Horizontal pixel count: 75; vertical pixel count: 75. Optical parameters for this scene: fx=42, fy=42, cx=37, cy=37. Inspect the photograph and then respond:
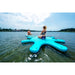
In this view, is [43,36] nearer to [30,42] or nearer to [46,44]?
[46,44]

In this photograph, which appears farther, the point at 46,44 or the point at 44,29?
the point at 44,29

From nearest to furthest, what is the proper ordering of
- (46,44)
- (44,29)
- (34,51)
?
(34,51), (46,44), (44,29)

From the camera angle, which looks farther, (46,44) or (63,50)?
(46,44)

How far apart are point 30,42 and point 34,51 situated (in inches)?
92.6

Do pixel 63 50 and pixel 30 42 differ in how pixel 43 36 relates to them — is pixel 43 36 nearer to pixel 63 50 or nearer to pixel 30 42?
pixel 30 42

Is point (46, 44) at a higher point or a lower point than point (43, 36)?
lower

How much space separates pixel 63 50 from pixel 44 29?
272cm

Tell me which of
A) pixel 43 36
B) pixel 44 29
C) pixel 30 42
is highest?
pixel 44 29

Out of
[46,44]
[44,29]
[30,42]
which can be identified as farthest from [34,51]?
[44,29]

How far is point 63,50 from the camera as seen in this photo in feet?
8.64

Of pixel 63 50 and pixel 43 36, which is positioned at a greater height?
pixel 43 36

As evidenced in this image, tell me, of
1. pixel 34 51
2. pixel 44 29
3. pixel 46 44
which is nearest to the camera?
pixel 34 51

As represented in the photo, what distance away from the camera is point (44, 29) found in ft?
15.0

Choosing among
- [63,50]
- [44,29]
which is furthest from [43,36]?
[63,50]
